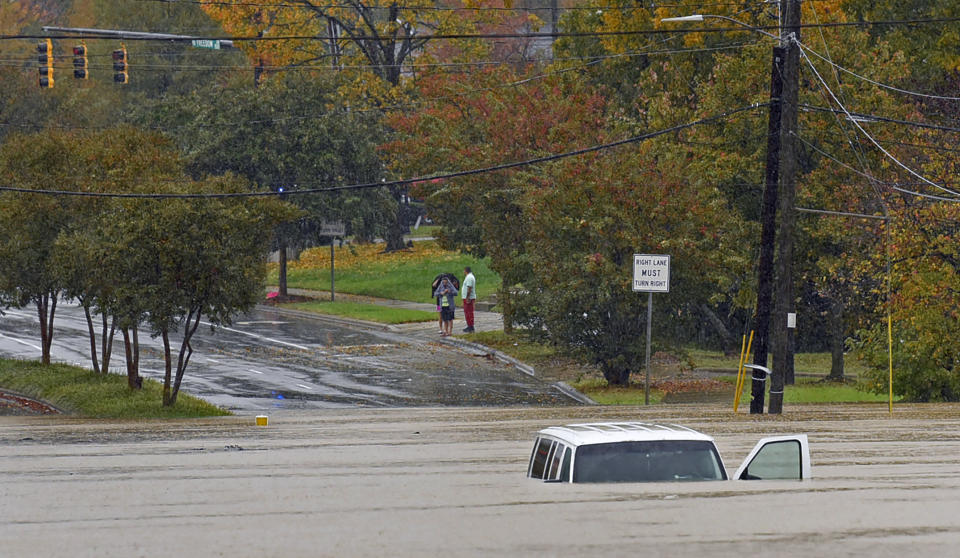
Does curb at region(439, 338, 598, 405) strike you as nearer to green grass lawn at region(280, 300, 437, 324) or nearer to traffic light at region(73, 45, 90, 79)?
green grass lawn at region(280, 300, 437, 324)

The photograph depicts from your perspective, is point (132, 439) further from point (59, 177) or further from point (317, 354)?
point (317, 354)

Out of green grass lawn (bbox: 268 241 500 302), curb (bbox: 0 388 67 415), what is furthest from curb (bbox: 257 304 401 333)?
curb (bbox: 0 388 67 415)

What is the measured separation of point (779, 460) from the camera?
11.7m

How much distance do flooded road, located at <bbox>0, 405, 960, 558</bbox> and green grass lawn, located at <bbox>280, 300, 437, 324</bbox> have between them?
25520 millimetres

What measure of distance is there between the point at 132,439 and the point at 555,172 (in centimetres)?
1558

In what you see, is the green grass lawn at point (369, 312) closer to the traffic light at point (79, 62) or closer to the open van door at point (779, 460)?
the traffic light at point (79, 62)

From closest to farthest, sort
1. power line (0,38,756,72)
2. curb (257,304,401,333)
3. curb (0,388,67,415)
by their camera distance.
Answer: curb (0,388,67,415), power line (0,38,756,72), curb (257,304,401,333)

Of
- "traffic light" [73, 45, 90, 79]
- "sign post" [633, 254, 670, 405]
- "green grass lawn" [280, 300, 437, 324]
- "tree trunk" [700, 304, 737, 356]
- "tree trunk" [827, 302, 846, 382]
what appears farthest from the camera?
"green grass lawn" [280, 300, 437, 324]

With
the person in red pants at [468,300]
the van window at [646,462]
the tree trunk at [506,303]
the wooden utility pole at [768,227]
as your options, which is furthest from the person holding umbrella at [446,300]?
the van window at [646,462]

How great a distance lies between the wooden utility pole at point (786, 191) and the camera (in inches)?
874

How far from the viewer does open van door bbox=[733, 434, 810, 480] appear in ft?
37.7

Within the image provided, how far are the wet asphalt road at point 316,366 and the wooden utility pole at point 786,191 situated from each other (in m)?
7.48

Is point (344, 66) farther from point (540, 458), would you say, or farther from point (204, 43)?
point (540, 458)

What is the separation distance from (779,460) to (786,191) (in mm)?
12068
